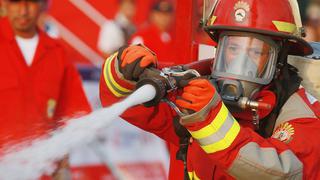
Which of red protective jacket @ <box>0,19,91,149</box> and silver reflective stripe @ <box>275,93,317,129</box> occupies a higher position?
silver reflective stripe @ <box>275,93,317,129</box>

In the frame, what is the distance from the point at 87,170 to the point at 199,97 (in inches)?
181

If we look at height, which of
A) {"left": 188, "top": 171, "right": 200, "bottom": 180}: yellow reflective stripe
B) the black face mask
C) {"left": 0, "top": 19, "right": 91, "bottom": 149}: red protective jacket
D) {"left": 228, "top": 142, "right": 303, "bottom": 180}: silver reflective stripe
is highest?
the black face mask

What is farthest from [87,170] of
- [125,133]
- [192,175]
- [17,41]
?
[192,175]

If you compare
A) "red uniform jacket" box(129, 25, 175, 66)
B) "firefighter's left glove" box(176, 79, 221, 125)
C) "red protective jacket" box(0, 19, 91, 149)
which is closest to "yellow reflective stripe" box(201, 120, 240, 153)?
"firefighter's left glove" box(176, 79, 221, 125)

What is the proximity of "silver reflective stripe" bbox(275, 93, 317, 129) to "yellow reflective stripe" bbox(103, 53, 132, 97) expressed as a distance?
614 millimetres

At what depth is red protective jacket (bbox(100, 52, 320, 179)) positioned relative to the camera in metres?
2.75

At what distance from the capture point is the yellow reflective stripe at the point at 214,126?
2736 millimetres

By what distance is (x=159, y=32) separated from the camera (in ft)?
30.5

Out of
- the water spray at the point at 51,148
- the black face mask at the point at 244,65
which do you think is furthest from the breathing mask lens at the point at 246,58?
the water spray at the point at 51,148

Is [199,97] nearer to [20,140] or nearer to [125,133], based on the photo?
[20,140]

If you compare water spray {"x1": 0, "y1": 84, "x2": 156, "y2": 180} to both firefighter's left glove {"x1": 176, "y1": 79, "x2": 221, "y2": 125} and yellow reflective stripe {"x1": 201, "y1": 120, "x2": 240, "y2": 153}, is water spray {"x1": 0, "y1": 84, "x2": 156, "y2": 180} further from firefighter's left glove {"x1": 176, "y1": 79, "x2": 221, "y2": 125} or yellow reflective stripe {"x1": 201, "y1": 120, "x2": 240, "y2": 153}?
yellow reflective stripe {"x1": 201, "y1": 120, "x2": 240, "y2": 153}

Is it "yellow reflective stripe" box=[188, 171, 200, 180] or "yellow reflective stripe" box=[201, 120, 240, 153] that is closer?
"yellow reflective stripe" box=[201, 120, 240, 153]

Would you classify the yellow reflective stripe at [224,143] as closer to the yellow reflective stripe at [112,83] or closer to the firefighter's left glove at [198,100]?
the firefighter's left glove at [198,100]

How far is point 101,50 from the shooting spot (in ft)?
31.3
